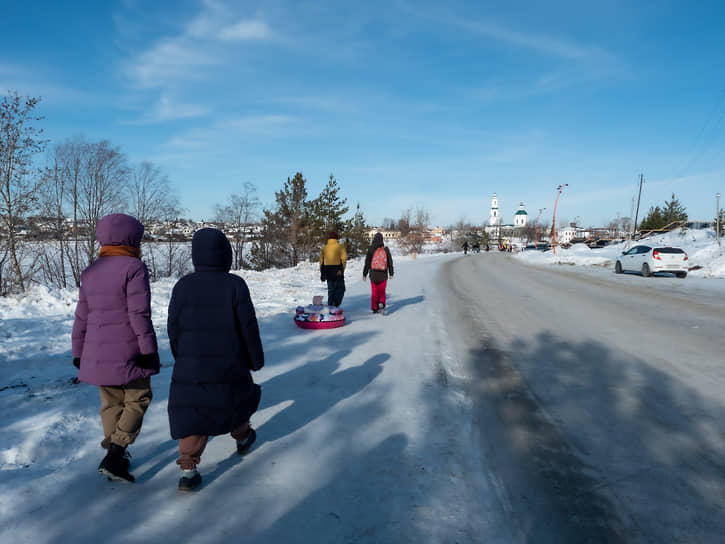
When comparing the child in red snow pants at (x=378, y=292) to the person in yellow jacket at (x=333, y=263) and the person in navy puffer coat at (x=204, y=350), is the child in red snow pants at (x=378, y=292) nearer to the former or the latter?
the person in yellow jacket at (x=333, y=263)

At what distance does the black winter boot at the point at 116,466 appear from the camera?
2.88 metres

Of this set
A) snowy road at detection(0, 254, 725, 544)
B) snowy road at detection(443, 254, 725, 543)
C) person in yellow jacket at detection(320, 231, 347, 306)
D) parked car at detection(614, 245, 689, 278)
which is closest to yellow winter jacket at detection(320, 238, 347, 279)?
person in yellow jacket at detection(320, 231, 347, 306)

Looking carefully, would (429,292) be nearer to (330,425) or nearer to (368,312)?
(368,312)

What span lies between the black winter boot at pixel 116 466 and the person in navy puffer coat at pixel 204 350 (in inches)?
16.3

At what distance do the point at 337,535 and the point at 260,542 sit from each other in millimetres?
425

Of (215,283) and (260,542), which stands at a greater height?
(215,283)

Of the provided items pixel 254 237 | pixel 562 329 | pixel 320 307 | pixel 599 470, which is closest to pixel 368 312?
pixel 320 307

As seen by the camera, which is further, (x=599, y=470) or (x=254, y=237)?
(x=254, y=237)

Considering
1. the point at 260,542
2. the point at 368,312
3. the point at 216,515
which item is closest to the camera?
the point at 260,542

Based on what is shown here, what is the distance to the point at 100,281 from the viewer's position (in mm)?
2877

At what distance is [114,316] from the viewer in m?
2.88

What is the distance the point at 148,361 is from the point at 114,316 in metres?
0.40

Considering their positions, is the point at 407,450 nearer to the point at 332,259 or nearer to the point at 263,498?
the point at 263,498

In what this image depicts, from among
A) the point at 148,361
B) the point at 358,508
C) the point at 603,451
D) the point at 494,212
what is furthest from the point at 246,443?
the point at 494,212
